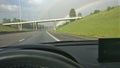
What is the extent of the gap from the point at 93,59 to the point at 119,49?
26 centimetres

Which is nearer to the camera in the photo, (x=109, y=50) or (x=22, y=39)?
(x=109, y=50)

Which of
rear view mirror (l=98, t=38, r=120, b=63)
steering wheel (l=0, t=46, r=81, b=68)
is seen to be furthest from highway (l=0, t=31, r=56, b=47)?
steering wheel (l=0, t=46, r=81, b=68)

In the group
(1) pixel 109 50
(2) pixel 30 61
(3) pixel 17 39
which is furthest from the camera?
(3) pixel 17 39

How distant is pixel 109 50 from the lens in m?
2.48

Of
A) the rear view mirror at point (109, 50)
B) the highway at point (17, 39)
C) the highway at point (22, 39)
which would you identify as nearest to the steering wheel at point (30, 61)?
the rear view mirror at point (109, 50)

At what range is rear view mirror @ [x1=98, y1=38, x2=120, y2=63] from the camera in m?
2.43

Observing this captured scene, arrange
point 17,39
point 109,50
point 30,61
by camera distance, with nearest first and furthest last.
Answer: point 30,61 < point 109,50 < point 17,39

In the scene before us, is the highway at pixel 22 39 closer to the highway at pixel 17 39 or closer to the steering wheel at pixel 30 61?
the highway at pixel 17 39

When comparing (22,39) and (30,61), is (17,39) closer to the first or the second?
(22,39)

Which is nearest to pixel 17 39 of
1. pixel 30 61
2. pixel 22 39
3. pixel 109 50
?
pixel 22 39

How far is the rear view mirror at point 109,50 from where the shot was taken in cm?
243

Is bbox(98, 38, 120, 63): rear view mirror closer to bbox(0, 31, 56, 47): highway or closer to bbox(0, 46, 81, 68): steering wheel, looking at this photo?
bbox(0, 46, 81, 68): steering wheel

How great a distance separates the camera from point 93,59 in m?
2.63

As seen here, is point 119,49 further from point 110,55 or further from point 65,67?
point 65,67
